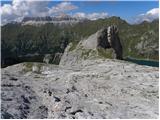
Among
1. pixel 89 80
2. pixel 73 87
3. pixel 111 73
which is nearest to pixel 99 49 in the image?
pixel 111 73

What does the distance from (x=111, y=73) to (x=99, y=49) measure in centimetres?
4140

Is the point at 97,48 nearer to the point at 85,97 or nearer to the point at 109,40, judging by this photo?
the point at 109,40

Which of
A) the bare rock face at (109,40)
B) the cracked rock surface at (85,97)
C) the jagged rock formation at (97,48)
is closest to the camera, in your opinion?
the cracked rock surface at (85,97)

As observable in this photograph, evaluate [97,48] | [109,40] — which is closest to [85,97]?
[97,48]

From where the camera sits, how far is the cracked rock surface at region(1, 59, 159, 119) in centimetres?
2866

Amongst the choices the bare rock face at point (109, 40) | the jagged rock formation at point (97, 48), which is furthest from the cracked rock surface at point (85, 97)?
the bare rock face at point (109, 40)

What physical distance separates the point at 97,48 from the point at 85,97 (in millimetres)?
58597

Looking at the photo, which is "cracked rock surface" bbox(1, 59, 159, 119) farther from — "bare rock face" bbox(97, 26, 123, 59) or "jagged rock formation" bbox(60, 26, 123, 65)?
"bare rock face" bbox(97, 26, 123, 59)

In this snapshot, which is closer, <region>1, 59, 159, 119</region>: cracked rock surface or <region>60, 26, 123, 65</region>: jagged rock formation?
<region>1, 59, 159, 119</region>: cracked rock surface

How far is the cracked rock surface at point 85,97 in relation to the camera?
28656 millimetres

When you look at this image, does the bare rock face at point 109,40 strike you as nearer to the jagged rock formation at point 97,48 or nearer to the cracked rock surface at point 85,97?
the jagged rock formation at point 97,48

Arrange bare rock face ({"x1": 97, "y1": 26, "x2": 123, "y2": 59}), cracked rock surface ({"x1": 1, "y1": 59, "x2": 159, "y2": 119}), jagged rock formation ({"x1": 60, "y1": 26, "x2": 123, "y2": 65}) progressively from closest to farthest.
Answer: cracked rock surface ({"x1": 1, "y1": 59, "x2": 159, "y2": 119}) → jagged rock formation ({"x1": 60, "y1": 26, "x2": 123, "y2": 65}) → bare rock face ({"x1": 97, "y1": 26, "x2": 123, "y2": 59})

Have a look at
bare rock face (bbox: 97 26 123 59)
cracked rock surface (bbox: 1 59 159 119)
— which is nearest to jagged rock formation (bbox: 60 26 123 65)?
bare rock face (bbox: 97 26 123 59)

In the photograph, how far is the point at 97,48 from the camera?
94.0m
